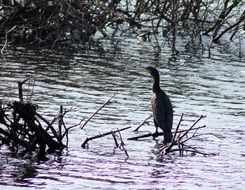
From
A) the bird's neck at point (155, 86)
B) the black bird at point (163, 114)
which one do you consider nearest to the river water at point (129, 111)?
the black bird at point (163, 114)

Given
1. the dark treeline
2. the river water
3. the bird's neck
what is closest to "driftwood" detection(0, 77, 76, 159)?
the river water

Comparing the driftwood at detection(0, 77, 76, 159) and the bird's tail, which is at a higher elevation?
the driftwood at detection(0, 77, 76, 159)

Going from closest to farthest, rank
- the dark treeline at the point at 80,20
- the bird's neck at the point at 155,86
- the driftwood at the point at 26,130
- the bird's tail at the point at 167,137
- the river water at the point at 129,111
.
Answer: the river water at the point at 129,111 < the driftwood at the point at 26,130 < the bird's tail at the point at 167,137 < the bird's neck at the point at 155,86 < the dark treeline at the point at 80,20

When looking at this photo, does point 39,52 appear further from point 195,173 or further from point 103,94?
point 195,173

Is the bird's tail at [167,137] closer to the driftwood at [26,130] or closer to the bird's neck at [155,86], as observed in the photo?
the bird's neck at [155,86]

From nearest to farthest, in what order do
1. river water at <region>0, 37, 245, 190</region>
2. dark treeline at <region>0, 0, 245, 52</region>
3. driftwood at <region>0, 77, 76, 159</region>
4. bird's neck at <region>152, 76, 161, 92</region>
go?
river water at <region>0, 37, 245, 190</region> < driftwood at <region>0, 77, 76, 159</region> < bird's neck at <region>152, 76, 161, 92</region> < dark treeline at <region>0, 0, 245, 52</region>

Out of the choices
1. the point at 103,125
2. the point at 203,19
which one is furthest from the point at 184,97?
the point at 203,19

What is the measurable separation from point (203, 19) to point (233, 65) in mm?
4519

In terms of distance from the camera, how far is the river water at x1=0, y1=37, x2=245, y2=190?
11.7 m

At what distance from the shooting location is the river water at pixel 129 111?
38.4 ft

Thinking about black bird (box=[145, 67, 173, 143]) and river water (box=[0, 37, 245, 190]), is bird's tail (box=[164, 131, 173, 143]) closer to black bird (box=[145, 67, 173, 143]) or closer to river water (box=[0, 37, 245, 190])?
black bird (box=[145, 67, 173, 143])

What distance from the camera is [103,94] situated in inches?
742

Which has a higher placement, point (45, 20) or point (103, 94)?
point (45, 20)

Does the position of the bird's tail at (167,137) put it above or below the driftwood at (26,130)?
below
